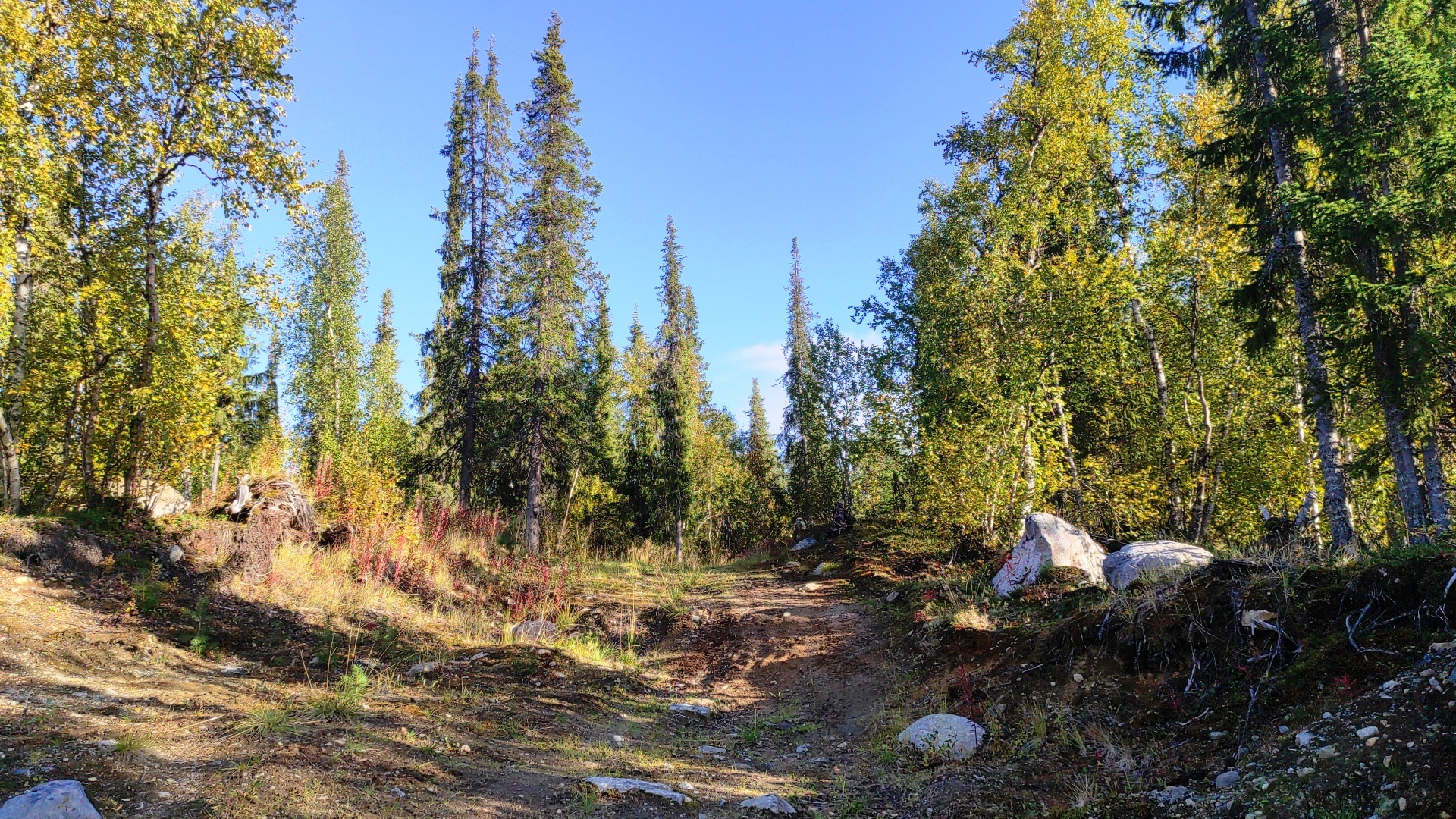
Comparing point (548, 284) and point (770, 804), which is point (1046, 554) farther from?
point (548, 284)

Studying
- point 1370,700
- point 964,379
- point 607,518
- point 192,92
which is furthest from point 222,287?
point 607,518

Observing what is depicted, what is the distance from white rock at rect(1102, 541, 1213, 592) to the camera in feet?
21.7

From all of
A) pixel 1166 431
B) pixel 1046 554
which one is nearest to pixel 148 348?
pixel 1046 554

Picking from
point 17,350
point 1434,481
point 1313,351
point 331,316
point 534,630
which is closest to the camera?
point 1434,481

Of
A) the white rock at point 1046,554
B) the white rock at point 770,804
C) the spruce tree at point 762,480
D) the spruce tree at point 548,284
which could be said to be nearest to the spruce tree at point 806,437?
the spruce tree at point 762,480

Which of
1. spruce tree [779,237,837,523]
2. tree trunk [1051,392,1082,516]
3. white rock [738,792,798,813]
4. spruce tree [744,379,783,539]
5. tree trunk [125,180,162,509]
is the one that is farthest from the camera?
spruce tree [744,379,783,539]

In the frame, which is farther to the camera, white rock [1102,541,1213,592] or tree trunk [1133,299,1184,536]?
tree trunk [1133,299,1184,536]

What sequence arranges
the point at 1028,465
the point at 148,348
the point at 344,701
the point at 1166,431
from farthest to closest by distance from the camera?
the point at 1166,431 → the point at 1028,465 → the point at 148,348 → the point at 344,701

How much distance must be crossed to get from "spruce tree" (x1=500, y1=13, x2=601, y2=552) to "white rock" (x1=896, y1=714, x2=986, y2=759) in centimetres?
1410

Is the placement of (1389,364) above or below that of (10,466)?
above

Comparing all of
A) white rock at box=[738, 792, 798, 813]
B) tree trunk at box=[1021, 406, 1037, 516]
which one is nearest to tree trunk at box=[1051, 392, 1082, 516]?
tree trunk at box=[1021, 406, 1037, 516]

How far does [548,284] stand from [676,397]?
37.6 ft

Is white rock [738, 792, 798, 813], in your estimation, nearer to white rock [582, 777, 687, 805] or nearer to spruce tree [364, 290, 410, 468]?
white rock [582, 777, 687, 805]

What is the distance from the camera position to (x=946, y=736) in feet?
18.9
